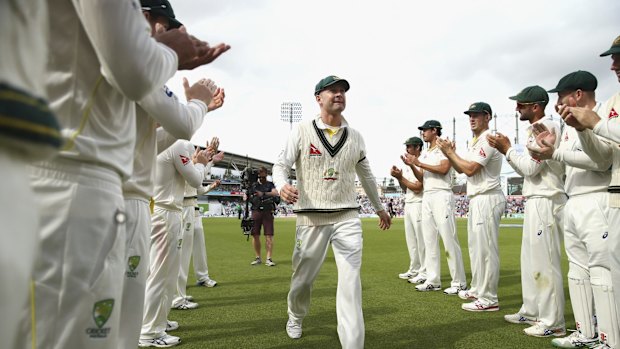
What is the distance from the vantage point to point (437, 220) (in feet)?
28.0

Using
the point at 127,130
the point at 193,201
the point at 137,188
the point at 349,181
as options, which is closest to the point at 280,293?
the point at 193,201

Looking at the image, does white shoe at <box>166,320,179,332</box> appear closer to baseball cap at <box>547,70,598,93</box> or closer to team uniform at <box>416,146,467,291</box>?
team uniform at <box>416,146,467,291</box>

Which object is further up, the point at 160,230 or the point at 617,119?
the point at 617,119

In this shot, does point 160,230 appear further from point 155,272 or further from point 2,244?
point 2,244

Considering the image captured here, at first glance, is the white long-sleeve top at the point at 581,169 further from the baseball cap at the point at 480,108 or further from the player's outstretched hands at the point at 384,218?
the baseball cap at the point at 480,108

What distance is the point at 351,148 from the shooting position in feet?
16.8

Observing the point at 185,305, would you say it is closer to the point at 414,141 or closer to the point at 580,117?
the point at 580,117

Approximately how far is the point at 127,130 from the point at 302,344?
3.78 m

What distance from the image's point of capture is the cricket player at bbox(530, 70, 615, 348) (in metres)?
4.32

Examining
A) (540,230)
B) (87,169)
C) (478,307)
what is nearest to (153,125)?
(87,169)

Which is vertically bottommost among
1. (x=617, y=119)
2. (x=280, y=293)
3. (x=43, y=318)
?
(x=280, y=293)

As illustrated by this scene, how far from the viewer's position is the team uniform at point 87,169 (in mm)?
1495

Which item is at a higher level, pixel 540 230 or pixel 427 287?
pixel 540 230

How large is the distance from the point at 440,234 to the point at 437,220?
299mm
